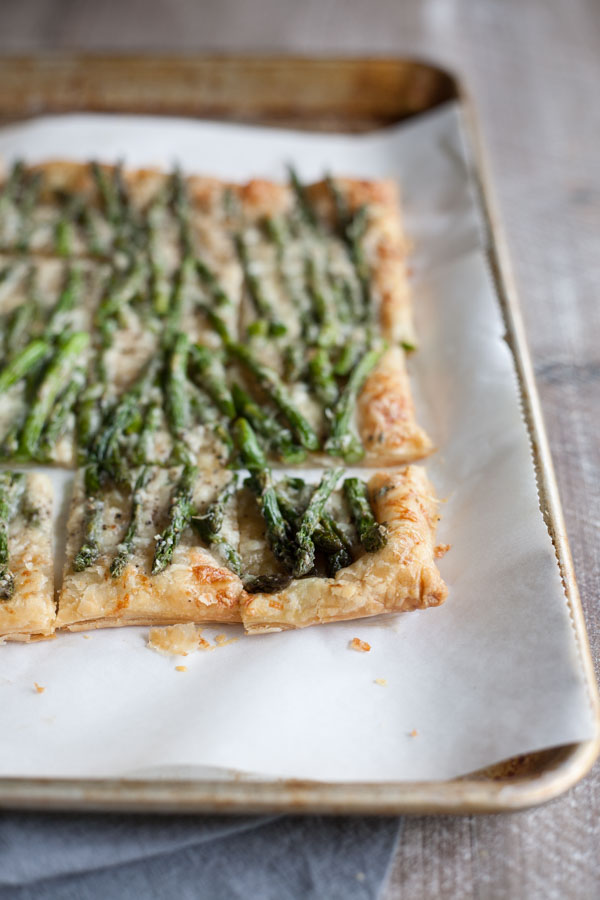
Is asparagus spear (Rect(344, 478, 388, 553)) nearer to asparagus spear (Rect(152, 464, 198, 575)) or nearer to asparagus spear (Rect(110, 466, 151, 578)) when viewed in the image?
asparagus spear (Rect(152, 464, 198, 575))

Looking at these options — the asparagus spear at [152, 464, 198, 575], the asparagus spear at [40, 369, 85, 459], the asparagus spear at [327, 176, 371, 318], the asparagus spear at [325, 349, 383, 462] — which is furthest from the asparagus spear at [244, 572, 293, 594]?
the asparagus spear at [327, 176, 371, 318]

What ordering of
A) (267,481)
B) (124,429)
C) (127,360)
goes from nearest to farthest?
(267,481) < (124,429) < (127,360)

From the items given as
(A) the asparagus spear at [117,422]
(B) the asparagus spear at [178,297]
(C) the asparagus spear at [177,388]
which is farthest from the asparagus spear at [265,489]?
(B) the asparagus spear at [178,297]

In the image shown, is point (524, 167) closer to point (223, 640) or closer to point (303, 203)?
point (303, 203)

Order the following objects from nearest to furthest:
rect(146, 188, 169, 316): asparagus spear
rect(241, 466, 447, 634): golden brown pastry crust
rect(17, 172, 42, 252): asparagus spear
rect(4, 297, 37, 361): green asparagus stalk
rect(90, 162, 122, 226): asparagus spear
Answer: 1. rect(241, 466, 447, 634): golden brown pastry crust
2. rect(4, 297, 37, 361): green asparagus stalk
3. rect(146, 188, 169, 316): asparagus spear
4. rect(17, 172, 42, 252): asparagus spear
5. rect(90, 162, 122, 226): asparagus spear

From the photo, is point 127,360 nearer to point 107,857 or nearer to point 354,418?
point 354,418

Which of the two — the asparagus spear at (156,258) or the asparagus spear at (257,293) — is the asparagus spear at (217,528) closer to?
the asparagus spear at (257,293)

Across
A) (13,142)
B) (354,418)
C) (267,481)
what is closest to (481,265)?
(354,418)
